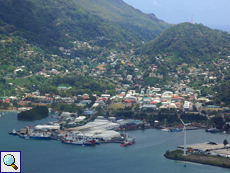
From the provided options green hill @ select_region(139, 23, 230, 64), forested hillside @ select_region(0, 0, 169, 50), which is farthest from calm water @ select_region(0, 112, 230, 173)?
forested hillside @ select_region(0, 0, 169, 50)

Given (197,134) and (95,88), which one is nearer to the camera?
(197,134)

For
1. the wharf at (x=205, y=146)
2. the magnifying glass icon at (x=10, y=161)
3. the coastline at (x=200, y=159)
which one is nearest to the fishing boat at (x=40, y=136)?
A: the coastline at (x=200, y=159)

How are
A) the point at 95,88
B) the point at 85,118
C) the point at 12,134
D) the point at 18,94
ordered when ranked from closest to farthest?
1. the point at 12,134
2. the point at 85,118
3. the point at 18,94
4. the point at 95,88

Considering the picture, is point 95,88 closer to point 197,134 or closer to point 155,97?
point 155,97

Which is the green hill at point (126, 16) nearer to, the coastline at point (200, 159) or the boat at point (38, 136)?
the boat at point (38, 136)

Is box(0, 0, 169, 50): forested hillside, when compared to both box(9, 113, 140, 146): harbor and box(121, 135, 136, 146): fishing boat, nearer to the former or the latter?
box(9, 113, 140, 146): harbor

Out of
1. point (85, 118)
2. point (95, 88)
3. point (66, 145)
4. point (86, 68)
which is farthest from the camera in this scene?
point (86, 68)

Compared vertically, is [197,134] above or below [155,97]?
below

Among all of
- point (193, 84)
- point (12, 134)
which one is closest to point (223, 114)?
point (193, 84)

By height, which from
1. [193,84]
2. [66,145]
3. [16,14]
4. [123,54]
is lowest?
[66,145]
